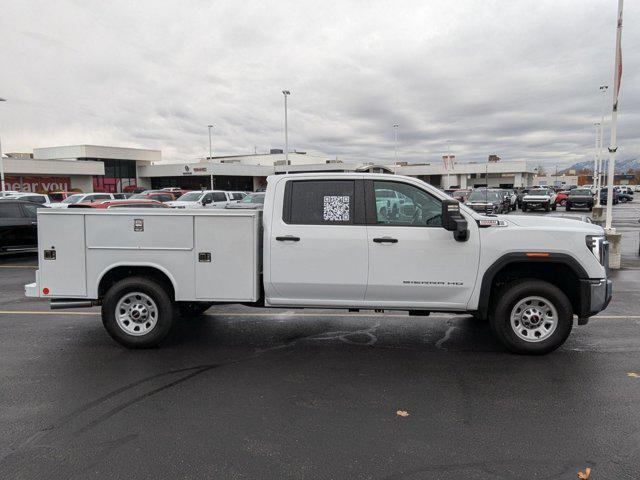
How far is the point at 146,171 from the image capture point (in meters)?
66.0

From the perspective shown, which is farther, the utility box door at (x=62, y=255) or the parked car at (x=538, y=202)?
the parked car at (x=538, y=202)

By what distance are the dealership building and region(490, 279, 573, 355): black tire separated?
39869 millimetres

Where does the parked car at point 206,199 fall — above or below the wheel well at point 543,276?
above

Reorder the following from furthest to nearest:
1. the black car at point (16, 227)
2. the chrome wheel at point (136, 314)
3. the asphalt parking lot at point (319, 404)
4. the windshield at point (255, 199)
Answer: the windshield at point (255, 199) → the black car at point (16, 227) → the chrome wheel at point (136, 314) → the asphalt parking lot at point (319, 404)

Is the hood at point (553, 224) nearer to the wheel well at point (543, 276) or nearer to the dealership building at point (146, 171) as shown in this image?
the wheel well at point (543, 276)

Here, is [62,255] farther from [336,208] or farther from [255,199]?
[255,199]

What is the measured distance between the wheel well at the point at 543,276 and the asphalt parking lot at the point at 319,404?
0.68 m

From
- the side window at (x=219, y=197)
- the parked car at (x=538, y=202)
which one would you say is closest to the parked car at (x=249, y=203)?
the side window at (x=219, y=197)

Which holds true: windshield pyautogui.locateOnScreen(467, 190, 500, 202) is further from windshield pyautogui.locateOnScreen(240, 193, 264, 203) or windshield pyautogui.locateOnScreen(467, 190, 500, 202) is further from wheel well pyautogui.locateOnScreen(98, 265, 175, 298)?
wheel well pyautogui.locateOnScreen(98, 265, 175, 298)

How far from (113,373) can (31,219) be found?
1157 centimetres

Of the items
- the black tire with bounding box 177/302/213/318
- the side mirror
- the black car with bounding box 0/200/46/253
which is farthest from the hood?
the black car with bounding box 0/200/46/253

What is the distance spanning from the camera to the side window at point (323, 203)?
577 cm

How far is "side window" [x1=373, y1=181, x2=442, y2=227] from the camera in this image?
567cm

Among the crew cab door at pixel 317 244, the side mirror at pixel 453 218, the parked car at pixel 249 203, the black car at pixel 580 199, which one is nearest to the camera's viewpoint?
the side mirror at pixel 453 218
